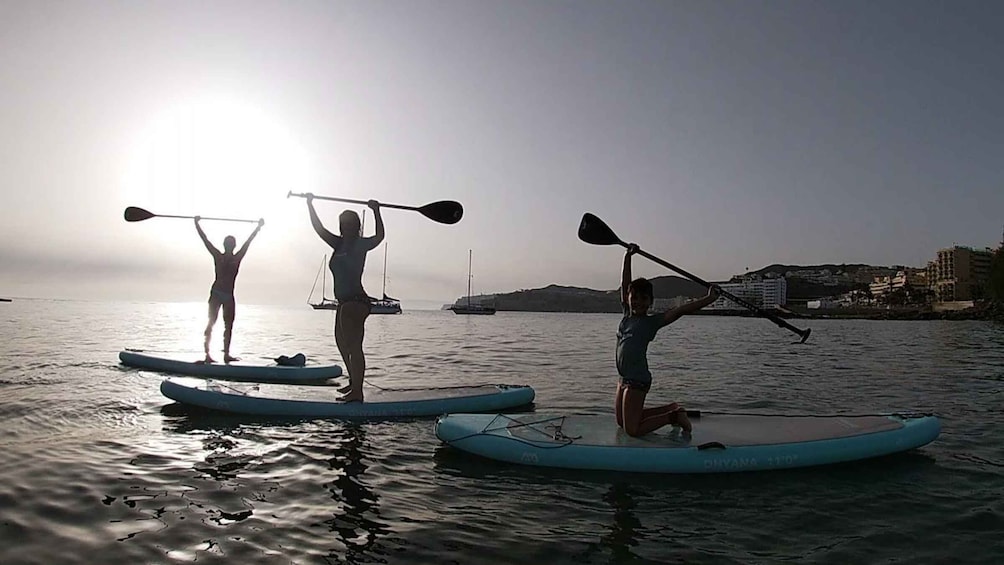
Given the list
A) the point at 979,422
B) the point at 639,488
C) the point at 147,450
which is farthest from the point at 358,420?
the point at 979,422

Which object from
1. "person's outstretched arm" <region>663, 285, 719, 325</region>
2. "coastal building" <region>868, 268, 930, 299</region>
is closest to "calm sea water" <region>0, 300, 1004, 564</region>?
"person's outstretched arm" <region>663, 285, 719, 325</region>

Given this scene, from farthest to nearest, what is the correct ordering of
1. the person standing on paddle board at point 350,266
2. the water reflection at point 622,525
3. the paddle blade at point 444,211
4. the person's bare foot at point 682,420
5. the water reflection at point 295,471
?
the paddle blade at point 444,211 < the person standing on paddle board at point 350,266 < the person's bare foot at point 682,420 < the water reflection at point 295,471 < the water reflection at point 622,525

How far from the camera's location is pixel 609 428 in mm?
7633

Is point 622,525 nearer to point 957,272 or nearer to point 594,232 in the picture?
point 594,232

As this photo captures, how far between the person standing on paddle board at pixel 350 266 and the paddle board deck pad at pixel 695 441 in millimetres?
1881

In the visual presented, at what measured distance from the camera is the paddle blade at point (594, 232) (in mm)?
8852

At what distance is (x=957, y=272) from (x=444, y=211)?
167514 mm

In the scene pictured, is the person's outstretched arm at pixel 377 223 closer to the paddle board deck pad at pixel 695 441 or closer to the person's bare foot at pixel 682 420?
the paddle board deck pad at pixel 695 441

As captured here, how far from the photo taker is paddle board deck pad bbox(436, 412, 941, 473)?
6.78 meters

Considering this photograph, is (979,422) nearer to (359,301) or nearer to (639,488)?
(639,488)

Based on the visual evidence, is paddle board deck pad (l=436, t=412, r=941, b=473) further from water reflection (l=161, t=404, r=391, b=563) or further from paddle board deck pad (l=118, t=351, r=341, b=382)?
paddle board deck pad (l=118, t=351, r=341, b=382)

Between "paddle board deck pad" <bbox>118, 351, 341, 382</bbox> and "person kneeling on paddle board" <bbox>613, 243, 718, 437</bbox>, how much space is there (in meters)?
8.26

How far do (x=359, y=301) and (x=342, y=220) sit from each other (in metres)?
1.10

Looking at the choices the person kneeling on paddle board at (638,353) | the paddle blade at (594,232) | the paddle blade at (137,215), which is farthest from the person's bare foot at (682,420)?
the paddle blade at (137,215)
